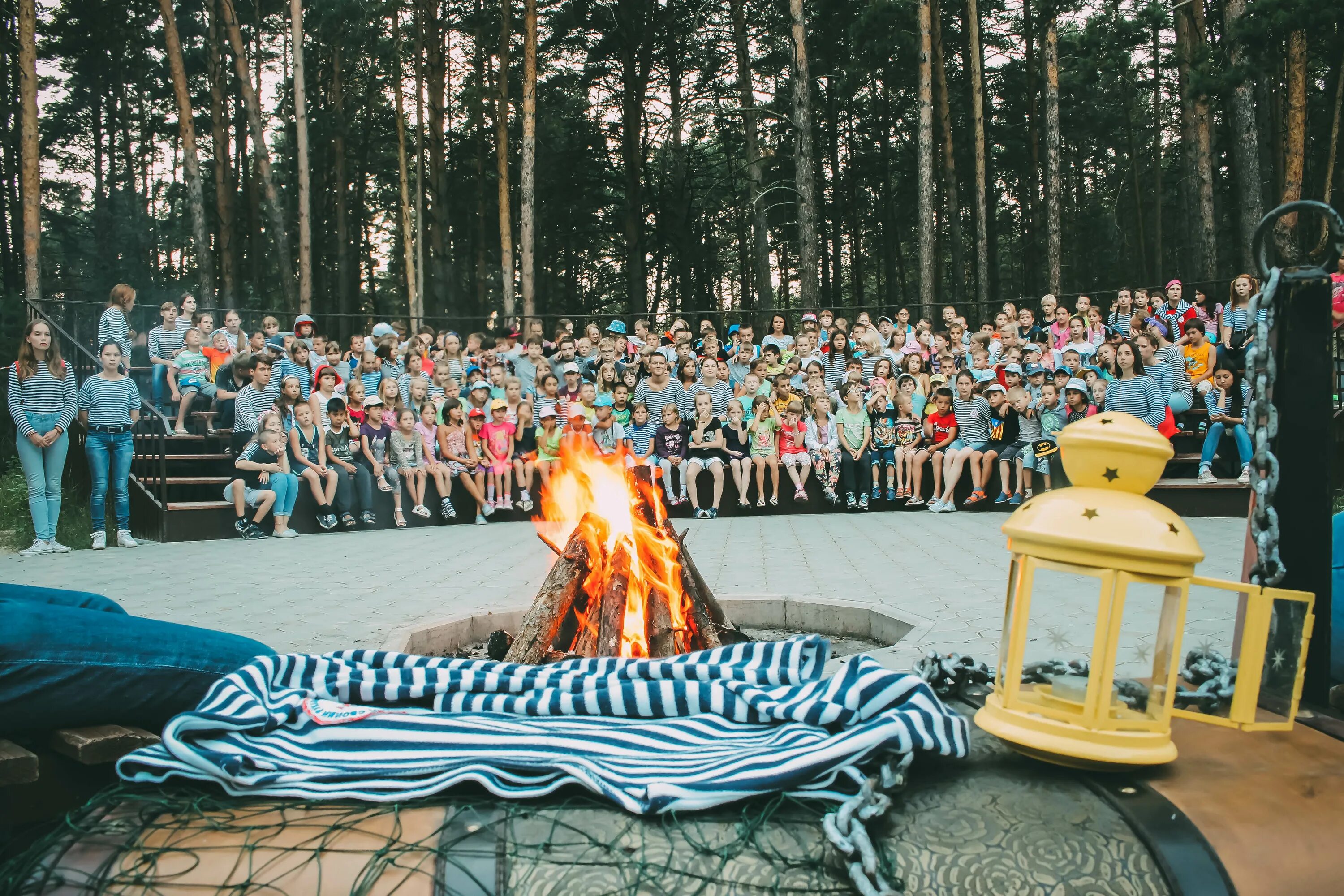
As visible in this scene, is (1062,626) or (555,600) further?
(555,600)

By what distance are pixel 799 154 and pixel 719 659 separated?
58.1ft

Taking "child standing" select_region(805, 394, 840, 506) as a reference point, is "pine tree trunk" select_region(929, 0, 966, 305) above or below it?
above

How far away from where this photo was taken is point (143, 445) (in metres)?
11.0

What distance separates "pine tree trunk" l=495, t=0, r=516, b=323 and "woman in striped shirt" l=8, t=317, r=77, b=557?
13.0 metres

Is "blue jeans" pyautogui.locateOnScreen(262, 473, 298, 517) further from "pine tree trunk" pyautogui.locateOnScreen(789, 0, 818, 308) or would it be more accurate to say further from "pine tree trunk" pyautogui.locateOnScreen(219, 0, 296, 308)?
"pine tree trunk" pyautogui.locateOnScreen(219, 0, 296, 308)

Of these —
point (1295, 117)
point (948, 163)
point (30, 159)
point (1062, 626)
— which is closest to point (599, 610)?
point (1062, 626)

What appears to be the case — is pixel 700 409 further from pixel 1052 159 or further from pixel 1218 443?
pixel 1052 159

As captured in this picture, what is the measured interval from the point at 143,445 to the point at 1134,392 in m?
11.2

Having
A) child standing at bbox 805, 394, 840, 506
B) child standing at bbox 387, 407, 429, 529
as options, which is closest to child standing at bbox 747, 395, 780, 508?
child standing at bbox 805, 394, 840, 506

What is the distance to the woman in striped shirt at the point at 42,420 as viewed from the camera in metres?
9.34

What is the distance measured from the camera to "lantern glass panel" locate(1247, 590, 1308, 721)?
2012mm

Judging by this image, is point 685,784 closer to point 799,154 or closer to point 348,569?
point 348,569

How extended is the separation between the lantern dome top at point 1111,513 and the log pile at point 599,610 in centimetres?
246

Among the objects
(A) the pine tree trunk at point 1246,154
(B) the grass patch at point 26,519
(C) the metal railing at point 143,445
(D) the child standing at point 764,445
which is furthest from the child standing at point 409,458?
(A) the pine tree trunk at point 1246,154
